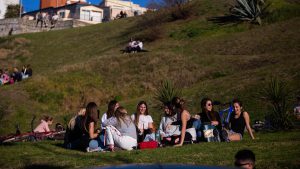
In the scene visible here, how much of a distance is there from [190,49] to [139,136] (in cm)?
2274

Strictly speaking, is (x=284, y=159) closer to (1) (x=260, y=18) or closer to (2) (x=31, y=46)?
(1) (x=260, y=18)

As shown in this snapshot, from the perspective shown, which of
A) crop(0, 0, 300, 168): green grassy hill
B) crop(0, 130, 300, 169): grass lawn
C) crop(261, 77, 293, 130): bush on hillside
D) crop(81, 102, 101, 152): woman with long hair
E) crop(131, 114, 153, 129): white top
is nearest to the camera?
crop(0, 130, 300, 169): grass lawn

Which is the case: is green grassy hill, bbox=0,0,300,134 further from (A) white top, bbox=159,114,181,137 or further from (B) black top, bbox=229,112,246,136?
(A) white top, bbox=159,114,181,137

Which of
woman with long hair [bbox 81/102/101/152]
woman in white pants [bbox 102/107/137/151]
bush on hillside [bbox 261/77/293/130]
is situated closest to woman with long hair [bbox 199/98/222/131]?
woman in white pants [bbox 102/107/137/151]

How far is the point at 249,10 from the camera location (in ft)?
128

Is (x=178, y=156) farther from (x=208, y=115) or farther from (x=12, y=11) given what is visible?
(x=12, y=11)

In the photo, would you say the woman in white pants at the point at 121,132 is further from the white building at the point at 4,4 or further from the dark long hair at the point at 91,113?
the white building at the point at 4,4

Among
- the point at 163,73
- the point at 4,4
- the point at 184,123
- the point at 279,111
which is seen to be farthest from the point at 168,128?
the point at 4,4

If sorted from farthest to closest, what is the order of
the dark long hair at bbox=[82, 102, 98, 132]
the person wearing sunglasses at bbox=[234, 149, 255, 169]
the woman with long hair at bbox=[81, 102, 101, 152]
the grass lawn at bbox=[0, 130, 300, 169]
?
the dark long hair at bbox=[82, 102, 98, 132] < the woman with long hair at bbox=[81, 102, 101, 152] < the grass lawn at bbox=[0, 130, 300, 169] < the person wearing sunglasses at bbox=[234, 149, 255, 169]

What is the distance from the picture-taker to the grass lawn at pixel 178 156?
896cm

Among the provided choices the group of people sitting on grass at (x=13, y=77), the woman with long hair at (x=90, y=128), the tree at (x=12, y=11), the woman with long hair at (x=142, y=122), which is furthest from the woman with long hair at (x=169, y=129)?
the tree at (x=12, y=11)

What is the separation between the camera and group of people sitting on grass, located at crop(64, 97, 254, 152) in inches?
454

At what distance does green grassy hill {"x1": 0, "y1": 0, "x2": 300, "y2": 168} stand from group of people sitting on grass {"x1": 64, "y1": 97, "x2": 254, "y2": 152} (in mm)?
523

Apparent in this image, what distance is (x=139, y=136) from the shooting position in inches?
489
